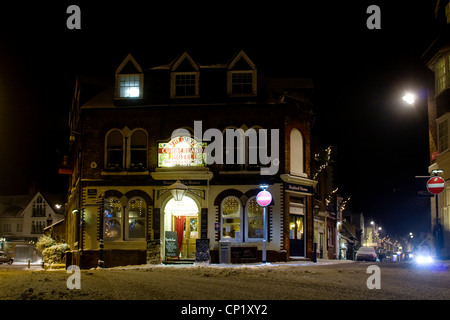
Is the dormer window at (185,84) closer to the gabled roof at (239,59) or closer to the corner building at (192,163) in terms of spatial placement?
the corner building at (192,163)

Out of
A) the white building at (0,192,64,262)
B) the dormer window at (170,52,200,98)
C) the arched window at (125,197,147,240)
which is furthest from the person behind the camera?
the white building at (0,192,64,262)

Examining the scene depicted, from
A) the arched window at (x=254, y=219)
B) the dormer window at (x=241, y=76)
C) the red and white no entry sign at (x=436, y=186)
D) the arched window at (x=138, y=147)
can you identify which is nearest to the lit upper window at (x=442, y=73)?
the red and white no entry sign at (x=436, y=186)

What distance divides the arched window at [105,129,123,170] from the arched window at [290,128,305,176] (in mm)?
9298

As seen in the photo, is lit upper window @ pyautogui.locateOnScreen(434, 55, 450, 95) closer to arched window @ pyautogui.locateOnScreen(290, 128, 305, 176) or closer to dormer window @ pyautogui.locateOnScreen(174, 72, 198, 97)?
arched window @ pyautogui.locateOnScreen(290, 128, 305, 176)

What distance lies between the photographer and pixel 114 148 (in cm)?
3247

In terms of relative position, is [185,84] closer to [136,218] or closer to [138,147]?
[138,147]

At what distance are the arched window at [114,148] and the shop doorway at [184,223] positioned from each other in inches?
150

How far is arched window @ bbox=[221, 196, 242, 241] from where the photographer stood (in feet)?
102

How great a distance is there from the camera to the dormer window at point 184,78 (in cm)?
3216

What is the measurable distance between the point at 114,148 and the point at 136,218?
4.02m

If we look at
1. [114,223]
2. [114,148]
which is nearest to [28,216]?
[114,148]

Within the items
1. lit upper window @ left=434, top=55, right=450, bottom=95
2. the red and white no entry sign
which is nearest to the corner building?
lit upper window @ left=434, top=55, right=450, bottom=95
